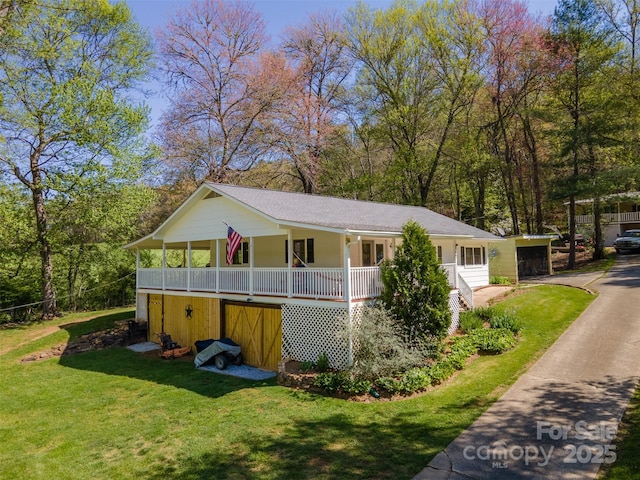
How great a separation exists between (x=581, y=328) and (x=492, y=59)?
23517 millimetres

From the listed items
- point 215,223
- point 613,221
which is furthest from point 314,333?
point 613,221

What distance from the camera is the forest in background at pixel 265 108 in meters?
21.8

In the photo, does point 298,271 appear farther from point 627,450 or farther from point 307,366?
point 627,450

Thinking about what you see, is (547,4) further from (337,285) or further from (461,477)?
(461,477)

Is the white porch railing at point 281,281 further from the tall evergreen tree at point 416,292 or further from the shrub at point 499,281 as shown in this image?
the shrub at point 499,281

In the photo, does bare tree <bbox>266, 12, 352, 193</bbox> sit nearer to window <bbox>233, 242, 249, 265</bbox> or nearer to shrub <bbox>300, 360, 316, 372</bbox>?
window <bbox>233, 242, 249, 265</bbox>

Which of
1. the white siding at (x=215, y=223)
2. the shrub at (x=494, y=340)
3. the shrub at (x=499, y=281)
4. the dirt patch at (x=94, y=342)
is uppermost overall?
the white siding at (x=215, y=223)

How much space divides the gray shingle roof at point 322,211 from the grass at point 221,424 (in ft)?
17.4

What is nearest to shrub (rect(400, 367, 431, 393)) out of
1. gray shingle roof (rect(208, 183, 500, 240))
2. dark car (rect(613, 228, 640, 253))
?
gray shingle roof (rect(208, 183, 500, 240))

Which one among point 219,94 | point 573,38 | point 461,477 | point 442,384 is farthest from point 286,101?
point 461,477

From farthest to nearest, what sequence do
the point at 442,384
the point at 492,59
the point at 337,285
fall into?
the point at 492,59, the point at 337,285, the point at 442,384

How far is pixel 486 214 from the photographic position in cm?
3981

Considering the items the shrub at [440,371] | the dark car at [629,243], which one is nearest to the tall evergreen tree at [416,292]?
the shrub at [440,371]

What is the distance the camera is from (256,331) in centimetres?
1471
